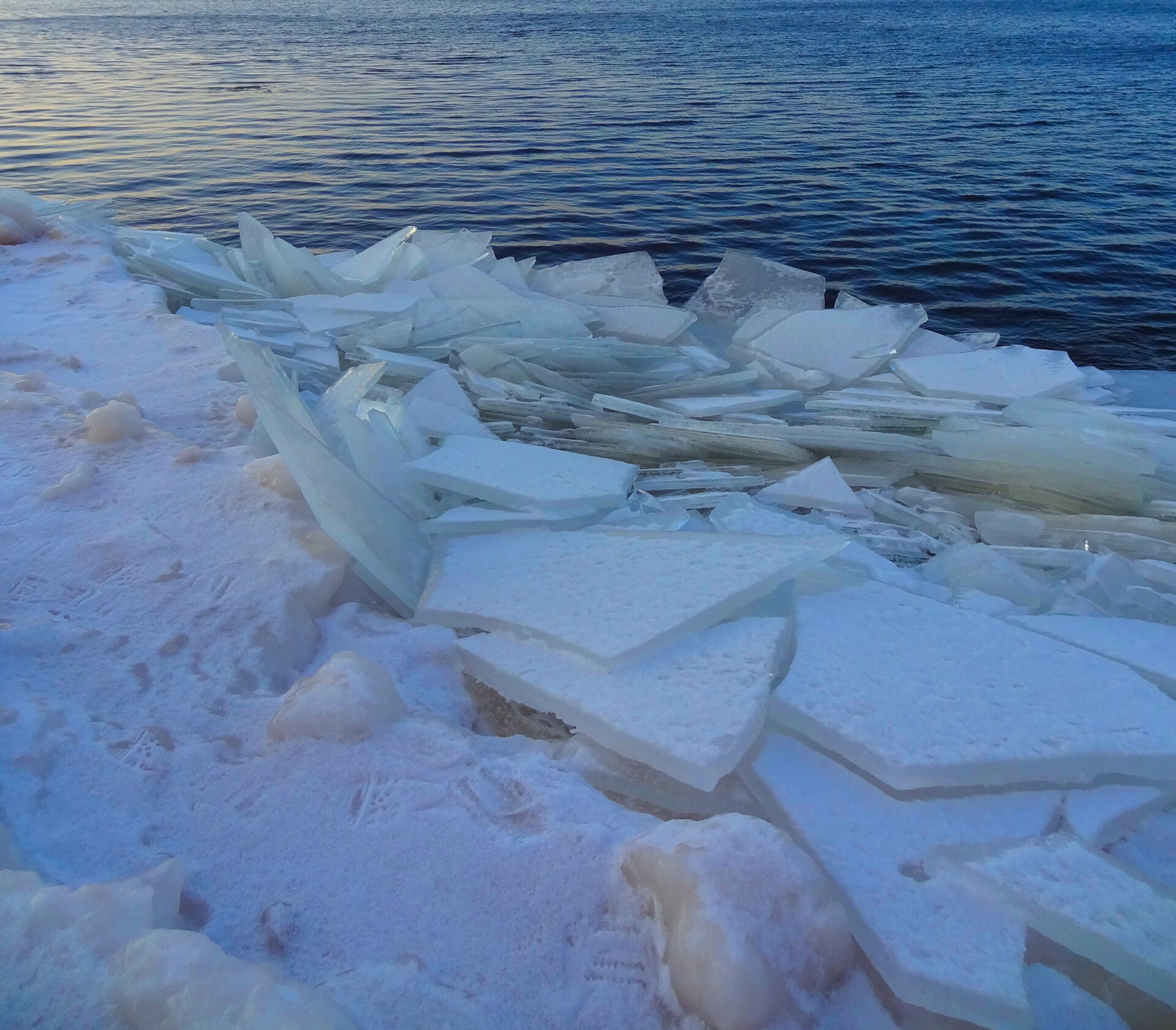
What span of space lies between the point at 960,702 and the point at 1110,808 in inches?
12.0

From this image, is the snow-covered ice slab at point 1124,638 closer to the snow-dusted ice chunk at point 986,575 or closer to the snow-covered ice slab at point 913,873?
the snow-dusted ice chunk at point 986,575

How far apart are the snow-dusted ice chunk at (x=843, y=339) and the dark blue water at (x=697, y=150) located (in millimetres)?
1248

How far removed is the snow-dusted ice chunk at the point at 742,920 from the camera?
115 centimetres

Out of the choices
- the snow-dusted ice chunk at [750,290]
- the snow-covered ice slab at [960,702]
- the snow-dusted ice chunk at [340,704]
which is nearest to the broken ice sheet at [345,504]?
the snow-dusted ice chunk at [340,704]

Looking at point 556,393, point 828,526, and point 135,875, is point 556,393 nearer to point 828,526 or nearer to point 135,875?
point 828,526

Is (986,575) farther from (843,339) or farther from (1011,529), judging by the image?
(843,339)

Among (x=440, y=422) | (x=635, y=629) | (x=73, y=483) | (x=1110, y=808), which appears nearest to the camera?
(x=1110, y=808)

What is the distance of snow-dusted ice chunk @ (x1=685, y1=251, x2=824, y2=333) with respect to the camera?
5379 mm

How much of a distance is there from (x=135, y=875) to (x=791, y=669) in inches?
48.3

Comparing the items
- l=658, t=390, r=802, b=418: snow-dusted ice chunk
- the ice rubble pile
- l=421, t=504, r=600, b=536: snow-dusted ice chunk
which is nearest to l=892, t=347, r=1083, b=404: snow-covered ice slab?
l=658, t=390, r=802, b=418: snow-dusted ice chunk

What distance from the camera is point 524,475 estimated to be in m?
2.66

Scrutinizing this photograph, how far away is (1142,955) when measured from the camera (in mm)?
1214

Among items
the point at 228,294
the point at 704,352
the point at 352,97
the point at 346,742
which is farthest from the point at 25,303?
the point at 352,97

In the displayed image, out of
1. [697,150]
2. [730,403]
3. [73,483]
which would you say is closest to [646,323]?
[730,403]
